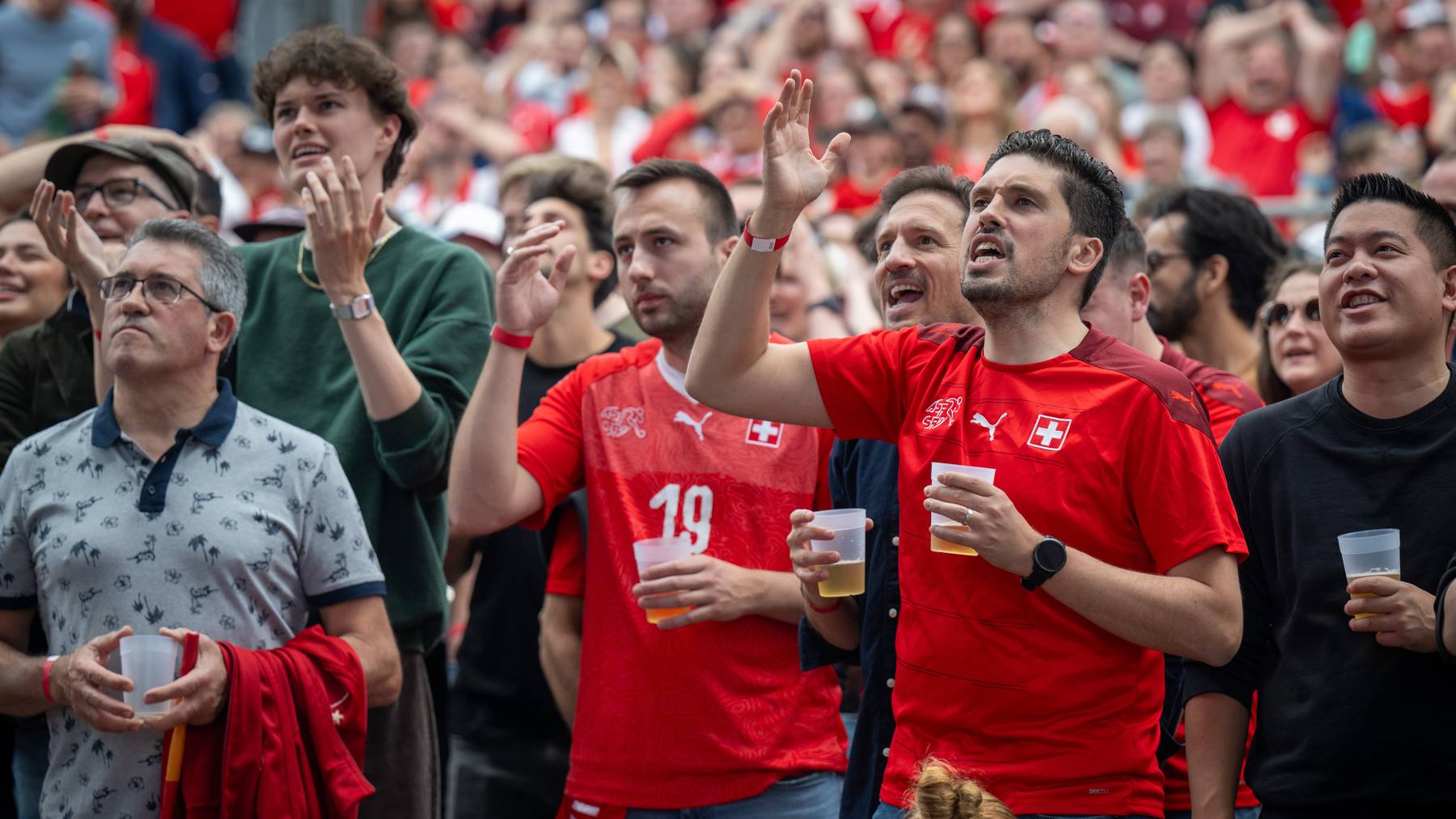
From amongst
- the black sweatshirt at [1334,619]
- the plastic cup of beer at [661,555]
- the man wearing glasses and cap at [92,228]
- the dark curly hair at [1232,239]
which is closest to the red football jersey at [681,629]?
the plastic cup of beer at [661,555]

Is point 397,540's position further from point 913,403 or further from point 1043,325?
point 1043,325

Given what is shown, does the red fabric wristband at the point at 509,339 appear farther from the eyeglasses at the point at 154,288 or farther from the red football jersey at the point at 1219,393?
the red football jersey at the point at 1219,393

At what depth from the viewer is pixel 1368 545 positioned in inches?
123

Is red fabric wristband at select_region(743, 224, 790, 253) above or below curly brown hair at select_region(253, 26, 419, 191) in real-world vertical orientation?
below

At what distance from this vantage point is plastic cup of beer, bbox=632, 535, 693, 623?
3773 mm

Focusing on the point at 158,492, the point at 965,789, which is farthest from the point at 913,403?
the point at 158,492

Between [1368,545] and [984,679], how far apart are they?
2.67 ft

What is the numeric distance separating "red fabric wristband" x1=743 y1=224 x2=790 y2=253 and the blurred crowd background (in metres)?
3.35

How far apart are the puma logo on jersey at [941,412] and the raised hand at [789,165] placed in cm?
49

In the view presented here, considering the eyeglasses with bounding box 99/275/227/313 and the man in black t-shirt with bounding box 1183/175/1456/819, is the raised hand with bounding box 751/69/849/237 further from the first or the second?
the eyeglasses with bounding box 99/275/227/313

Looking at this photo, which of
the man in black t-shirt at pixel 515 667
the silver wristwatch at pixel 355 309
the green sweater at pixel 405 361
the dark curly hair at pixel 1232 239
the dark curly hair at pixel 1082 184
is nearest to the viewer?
the dark curly hair at pixel 1082 184

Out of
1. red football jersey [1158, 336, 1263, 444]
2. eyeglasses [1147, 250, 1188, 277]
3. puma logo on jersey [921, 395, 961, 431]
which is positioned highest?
eyeglasses [1147, 250, 1188, 277]

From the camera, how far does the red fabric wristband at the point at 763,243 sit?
328cm

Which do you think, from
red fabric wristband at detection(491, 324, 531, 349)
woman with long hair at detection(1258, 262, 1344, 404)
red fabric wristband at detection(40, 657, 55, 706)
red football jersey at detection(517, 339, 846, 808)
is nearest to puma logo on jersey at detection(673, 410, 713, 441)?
red football jersey at detection(517, 339, 846, 808)
